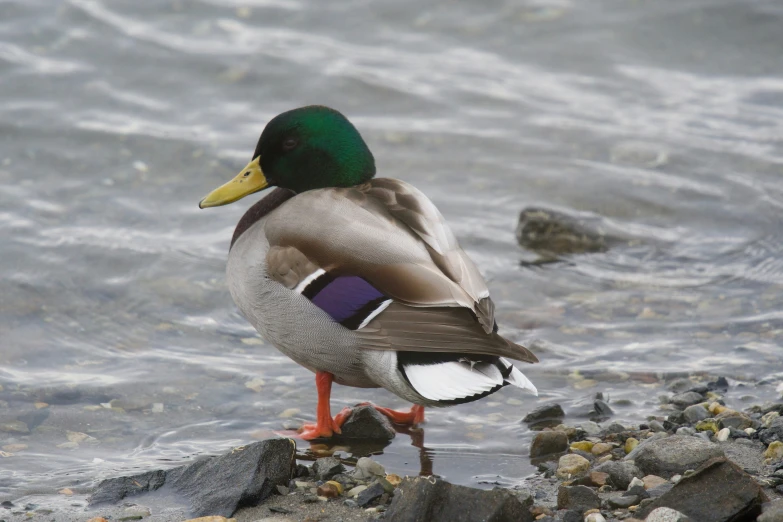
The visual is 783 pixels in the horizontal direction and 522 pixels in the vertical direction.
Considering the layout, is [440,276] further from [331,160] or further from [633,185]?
[633,185]

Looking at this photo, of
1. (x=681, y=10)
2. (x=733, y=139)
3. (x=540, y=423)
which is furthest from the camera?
(x=681, y=10)

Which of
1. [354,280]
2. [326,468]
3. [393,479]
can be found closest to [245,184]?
[354,280]

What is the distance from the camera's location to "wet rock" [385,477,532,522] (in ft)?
10.8

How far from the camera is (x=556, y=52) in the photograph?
11078mm

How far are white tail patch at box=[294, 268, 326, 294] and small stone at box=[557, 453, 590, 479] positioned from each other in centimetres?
122

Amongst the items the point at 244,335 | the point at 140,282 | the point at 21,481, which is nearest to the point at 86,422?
the point at 21,481

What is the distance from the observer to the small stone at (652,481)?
3.73 m

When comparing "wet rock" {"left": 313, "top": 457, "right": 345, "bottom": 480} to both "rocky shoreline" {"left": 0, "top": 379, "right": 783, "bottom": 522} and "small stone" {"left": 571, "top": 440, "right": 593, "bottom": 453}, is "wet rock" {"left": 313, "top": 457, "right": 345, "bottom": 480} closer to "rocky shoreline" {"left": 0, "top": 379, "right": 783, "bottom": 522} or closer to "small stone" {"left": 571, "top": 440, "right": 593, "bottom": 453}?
"rocky shoreline" {"left": 0, "top": 379, "right": 783, "bottom": 522}

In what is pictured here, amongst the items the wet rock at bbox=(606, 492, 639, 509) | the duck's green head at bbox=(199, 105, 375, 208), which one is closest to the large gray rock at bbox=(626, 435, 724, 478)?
the wet rock at bbox=(606, 492, 639, 509)

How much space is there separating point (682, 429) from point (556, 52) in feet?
23.8

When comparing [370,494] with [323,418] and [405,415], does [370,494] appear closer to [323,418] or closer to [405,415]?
[323,418]

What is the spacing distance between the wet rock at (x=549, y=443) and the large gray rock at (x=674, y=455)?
1.79ft

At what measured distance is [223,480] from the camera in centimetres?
389

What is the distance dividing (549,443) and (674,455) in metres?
0.71
